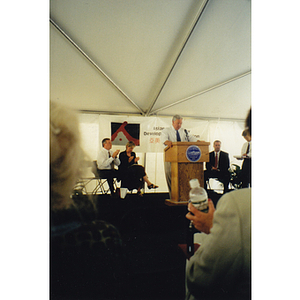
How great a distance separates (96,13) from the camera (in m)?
0.96

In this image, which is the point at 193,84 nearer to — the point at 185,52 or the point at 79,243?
the point at 185,52

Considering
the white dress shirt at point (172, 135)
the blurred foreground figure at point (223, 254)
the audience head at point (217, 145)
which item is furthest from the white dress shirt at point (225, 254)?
the white dress shirt at point (172, 135)

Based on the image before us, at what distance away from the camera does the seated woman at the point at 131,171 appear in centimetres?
107

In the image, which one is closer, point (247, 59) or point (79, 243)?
point (79, 243)

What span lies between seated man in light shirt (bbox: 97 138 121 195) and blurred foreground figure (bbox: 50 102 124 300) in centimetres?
11

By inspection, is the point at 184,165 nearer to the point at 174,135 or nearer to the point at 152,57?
the point at 174,135

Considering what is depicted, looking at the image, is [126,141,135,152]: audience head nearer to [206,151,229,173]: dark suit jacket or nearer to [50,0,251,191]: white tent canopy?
[50,0,251,191]: white tent canopy

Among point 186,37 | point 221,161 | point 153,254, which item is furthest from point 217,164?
point 186,37

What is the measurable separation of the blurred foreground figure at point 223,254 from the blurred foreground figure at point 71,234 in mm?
431

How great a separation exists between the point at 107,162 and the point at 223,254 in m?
0.80

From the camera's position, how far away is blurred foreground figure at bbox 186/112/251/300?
1001mm

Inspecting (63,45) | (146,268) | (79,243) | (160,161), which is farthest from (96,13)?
(146,268)

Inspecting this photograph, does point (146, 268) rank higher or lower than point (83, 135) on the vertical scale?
lower

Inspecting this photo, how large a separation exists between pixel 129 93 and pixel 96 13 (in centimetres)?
42
